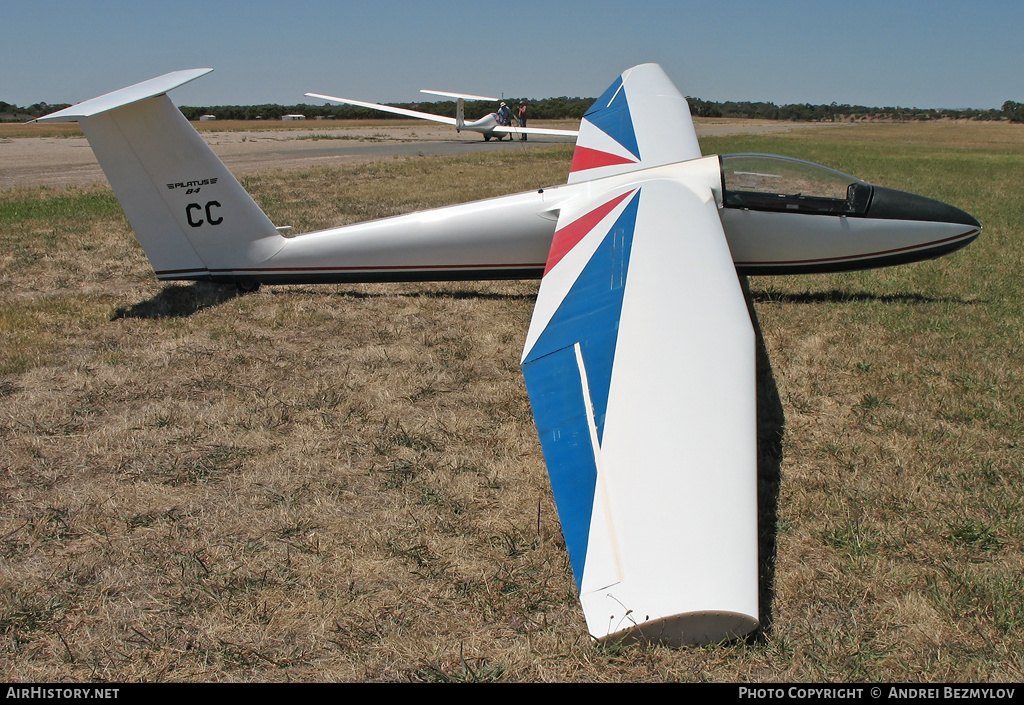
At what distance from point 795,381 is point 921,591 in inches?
103

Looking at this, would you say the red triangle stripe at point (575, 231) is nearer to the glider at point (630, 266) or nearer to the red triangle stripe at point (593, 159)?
the glider at point (630, 266)

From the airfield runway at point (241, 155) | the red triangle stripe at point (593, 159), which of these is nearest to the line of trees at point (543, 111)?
the airfield runway at point (241, 155)

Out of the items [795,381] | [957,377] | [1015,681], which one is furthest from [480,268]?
[1015,681]

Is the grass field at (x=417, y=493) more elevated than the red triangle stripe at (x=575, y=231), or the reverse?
the red triangle stripe at (x=575, y=231)

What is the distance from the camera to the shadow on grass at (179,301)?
24.3 feet

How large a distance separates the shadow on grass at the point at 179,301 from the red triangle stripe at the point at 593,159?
15.0 feet

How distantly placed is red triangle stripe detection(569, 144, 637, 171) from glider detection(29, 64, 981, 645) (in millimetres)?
41

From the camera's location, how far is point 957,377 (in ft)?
18.0

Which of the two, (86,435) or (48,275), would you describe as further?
(48,275)

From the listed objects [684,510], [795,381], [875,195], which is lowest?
[795,381]

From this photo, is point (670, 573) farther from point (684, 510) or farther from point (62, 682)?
point (62, 682)

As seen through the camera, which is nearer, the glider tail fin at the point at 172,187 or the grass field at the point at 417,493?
the grass field at the point at 417,493

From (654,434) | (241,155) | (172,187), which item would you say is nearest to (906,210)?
(654,434)

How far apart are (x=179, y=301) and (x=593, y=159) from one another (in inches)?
Answer: 213
